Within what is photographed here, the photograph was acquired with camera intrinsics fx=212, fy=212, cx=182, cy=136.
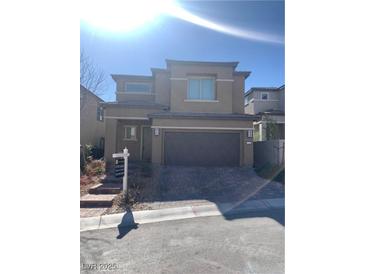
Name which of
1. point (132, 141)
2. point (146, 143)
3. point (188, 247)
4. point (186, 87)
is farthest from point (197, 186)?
point (186, 87)

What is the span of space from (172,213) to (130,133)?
6446mm

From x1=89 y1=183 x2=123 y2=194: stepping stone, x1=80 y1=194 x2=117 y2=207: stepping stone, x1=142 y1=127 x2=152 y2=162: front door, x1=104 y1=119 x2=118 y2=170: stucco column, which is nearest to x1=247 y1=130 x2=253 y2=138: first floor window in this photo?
x1=142 y1=127 x2=152 y2=162: front door

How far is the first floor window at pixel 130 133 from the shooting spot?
1089 centimetres

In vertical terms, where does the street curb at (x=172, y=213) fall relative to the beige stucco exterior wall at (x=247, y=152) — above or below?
below

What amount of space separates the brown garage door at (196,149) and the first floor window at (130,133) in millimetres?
1865

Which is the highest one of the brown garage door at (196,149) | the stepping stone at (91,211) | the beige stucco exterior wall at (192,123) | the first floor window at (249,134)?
the beige stucco exterior wall at (192,123)

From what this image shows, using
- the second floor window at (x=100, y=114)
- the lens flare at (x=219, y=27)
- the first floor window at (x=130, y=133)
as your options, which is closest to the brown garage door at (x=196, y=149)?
the first floor window at (x=130, y=133)

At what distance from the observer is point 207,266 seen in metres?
3.05

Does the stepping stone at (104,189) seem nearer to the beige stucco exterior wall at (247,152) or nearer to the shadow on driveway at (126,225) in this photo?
the shadow on driveway at (126,225)

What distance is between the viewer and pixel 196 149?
10.2 metres

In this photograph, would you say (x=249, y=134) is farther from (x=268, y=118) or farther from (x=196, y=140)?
(x=196, y=140)
